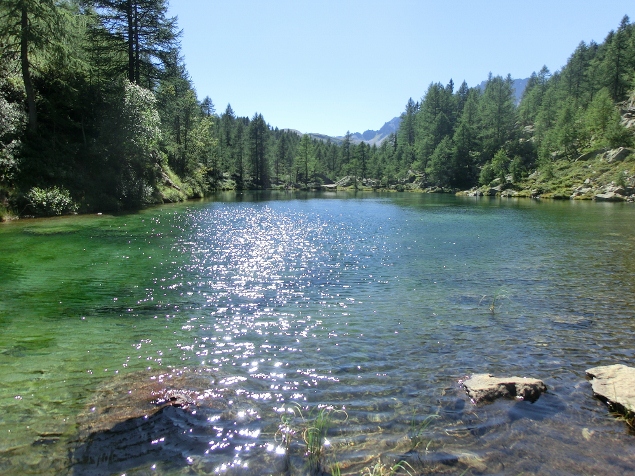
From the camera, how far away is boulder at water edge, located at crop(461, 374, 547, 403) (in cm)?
679

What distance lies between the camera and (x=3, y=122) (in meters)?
29.8

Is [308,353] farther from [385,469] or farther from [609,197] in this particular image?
[609,197]

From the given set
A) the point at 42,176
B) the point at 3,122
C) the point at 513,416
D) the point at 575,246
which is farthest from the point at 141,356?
the point at 3,122

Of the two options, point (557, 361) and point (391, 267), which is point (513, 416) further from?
point (391, 267)

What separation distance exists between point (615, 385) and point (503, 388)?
6.40ft

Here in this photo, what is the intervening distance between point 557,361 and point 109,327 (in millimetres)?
10618

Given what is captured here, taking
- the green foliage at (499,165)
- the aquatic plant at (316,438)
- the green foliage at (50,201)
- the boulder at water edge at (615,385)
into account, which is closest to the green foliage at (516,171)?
the green foliage at (499,165)

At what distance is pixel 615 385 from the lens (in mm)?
6867

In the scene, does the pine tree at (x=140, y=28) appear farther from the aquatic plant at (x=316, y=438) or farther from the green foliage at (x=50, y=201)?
the aquatic plant at (x=316, y=438)

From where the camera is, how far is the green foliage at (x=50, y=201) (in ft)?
94.6

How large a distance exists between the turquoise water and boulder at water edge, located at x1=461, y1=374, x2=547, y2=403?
200mm

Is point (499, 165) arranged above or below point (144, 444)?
above

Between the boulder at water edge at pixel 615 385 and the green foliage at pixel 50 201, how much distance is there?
34114 millimetres

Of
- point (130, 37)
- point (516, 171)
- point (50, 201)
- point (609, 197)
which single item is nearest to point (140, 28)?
point (130, 37)
